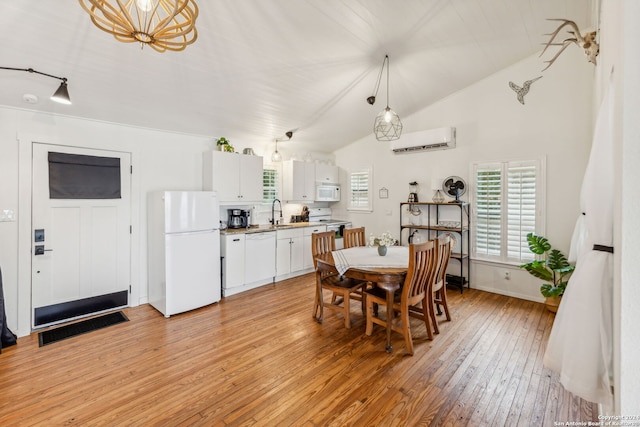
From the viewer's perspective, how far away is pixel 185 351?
2768 mm

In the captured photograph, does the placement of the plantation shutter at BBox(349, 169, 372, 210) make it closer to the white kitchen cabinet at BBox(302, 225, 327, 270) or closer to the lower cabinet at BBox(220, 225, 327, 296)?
the lower cabinet at BBox(220, 225, 327, 296)

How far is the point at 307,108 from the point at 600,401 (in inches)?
164

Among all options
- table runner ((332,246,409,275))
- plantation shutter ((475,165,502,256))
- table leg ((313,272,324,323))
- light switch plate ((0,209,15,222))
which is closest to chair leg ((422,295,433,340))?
table runner ((332,246,409,275))

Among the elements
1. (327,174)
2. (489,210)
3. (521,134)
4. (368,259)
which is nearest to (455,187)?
(489,210)

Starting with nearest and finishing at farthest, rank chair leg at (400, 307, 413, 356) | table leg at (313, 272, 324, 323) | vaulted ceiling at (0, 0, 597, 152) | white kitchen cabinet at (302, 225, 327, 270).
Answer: vaulted ceiling at (0, 0, 597, 152) < chair leg at (400, 307, 413, 356) < table leg at (313, 272, 324, 323) < white kitchen cabinet at (302, 225, 327, 270)

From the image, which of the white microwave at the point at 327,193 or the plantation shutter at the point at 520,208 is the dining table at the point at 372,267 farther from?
the white microwave at the point at 327,193

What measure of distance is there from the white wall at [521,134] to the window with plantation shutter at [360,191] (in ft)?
2.14

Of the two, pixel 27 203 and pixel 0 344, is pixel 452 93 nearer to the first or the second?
pixel 27 203

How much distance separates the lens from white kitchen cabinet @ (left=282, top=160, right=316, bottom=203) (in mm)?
5457

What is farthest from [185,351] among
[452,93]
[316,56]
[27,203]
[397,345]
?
[452,93]

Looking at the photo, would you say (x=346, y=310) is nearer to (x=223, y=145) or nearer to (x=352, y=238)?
(x=352, y=238)

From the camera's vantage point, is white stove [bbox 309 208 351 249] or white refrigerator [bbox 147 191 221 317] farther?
white stove [bbox 309 208 351 249]

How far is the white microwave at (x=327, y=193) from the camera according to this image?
5.88 meters

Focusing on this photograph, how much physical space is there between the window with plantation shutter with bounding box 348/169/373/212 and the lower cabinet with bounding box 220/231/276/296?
2040 millimetres
